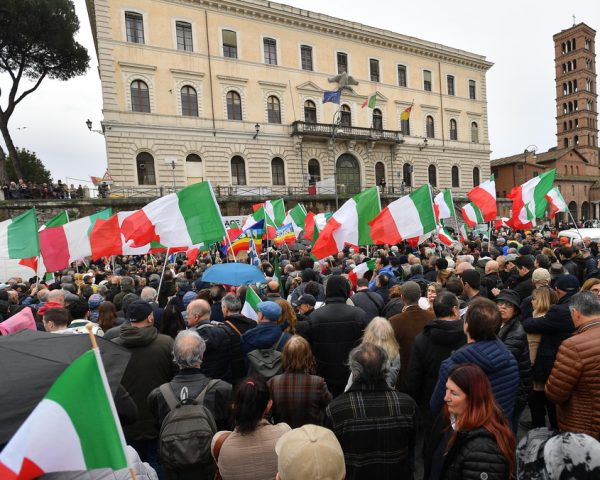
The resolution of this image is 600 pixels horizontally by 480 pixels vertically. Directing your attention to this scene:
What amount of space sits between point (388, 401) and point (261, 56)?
30196 mm

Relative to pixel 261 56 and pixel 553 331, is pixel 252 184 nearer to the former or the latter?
pixel 261 56

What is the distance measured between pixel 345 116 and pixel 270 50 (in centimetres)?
775

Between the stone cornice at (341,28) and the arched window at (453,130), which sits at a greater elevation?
the stone cornice at (341,28)

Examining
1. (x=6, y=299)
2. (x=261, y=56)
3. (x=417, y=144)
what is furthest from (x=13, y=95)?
(x=417, y=144)

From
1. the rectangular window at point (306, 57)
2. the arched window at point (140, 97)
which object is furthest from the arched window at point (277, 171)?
the arched window at point (140, 97)

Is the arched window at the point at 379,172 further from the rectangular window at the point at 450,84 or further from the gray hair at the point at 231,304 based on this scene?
the gray hair at the point at 231,304

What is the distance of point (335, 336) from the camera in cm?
378

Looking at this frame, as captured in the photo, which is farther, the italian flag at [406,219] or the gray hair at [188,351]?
the italian flag at [406,219]

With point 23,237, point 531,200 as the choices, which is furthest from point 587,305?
point 23,237

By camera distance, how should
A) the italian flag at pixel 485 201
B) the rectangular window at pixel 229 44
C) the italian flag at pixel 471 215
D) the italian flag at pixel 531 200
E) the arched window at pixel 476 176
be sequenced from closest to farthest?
the italian flag at pixel 485 201, the italian flag at pixel 531 200, the italian flag at pixel 471 215, the rectangular window at pixel 229 44, the arched window at pixel 476 176

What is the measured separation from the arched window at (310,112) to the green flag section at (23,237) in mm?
25415

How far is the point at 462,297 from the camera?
473 centimetres

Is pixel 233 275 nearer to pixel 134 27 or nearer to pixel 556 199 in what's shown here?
pixel 556 199

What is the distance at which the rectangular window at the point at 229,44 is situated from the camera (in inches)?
1074
